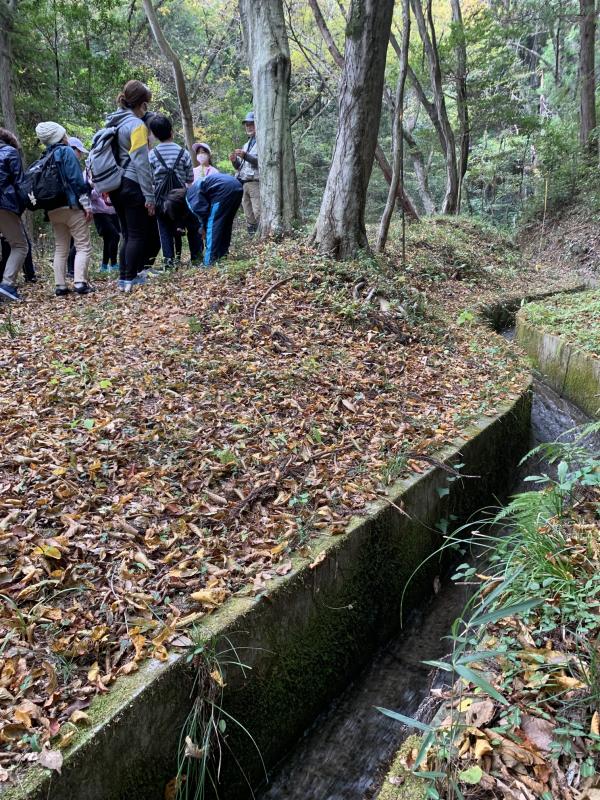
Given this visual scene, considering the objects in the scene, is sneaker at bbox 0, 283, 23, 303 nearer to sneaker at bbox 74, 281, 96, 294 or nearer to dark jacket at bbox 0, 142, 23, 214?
sneaker at bbox 74, 281, 96, 294

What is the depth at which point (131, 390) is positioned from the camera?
424 centimetres

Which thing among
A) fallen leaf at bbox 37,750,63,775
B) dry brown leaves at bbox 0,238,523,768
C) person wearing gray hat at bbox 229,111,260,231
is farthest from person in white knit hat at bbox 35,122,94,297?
fallen leaf at bbox 37,750,63,775

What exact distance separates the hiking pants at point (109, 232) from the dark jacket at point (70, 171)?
5.46 ft

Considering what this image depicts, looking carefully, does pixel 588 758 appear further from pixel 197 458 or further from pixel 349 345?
pixel 349 345

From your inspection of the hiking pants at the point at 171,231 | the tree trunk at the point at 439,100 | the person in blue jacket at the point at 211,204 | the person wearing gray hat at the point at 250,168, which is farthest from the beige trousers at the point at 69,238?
the tree trunk at the point at 439,100

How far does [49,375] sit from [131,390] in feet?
2.47

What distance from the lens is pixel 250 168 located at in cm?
978

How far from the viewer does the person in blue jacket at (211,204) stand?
684 cm

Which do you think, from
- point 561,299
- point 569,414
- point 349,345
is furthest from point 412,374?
point 561,299

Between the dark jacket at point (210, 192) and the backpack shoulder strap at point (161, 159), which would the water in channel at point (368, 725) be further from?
the backpack shoulder strap at point (161, 159)

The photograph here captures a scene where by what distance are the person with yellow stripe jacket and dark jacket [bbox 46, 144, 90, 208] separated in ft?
1.44

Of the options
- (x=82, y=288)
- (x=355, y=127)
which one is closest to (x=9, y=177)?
(x=82, y=288)

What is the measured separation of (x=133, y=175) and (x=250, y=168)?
396cm

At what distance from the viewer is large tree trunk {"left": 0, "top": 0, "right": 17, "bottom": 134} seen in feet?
33.3
